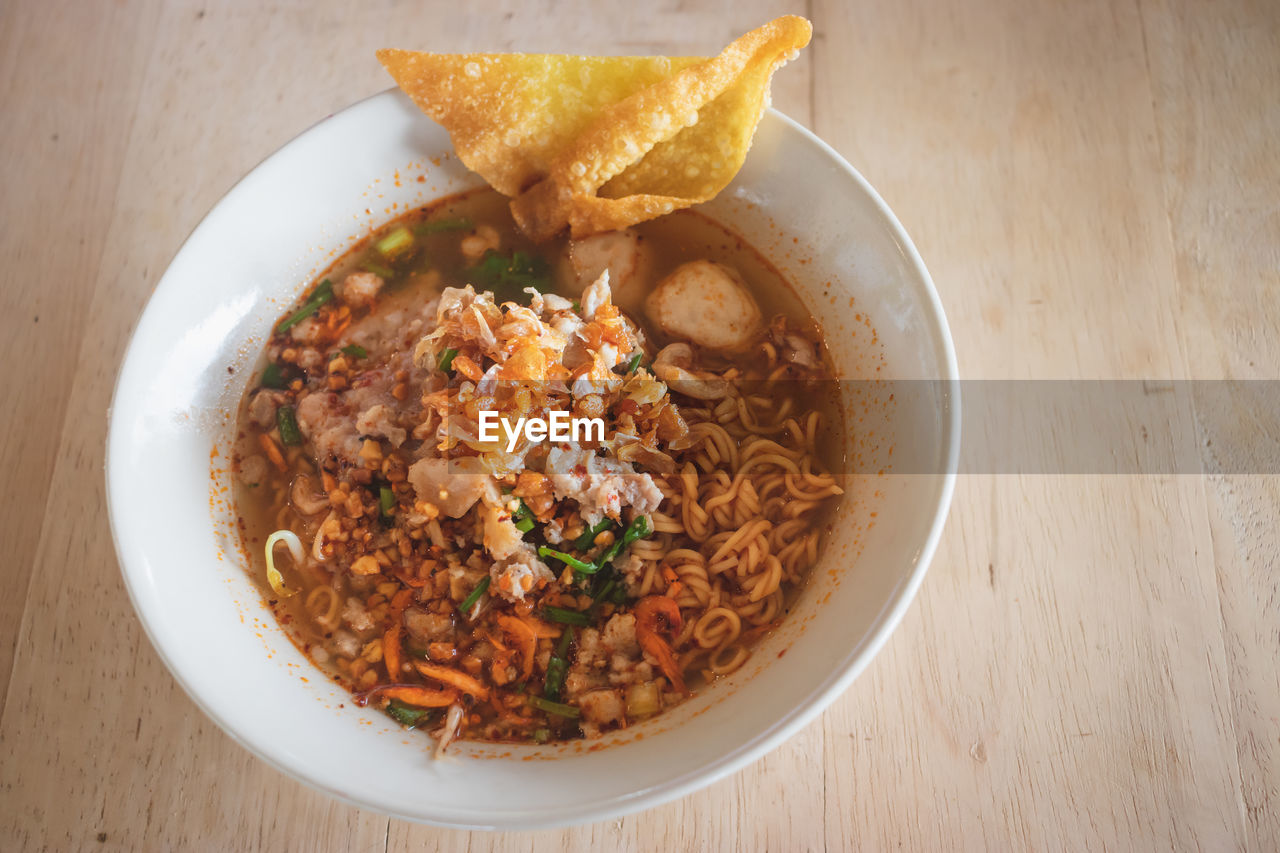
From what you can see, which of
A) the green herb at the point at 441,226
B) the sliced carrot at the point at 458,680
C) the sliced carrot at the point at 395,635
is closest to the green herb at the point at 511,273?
the green herb at the point at 441,226

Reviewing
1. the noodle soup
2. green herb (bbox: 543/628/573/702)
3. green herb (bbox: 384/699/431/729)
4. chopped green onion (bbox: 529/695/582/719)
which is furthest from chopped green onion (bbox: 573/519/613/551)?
green herb (bbox: 384/699/431/729)

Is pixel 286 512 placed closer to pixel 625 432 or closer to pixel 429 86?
pixel 625 432

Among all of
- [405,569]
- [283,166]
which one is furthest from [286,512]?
[283,166]

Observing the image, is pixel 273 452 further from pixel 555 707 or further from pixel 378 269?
pixel 555 707

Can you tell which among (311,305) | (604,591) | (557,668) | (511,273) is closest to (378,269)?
(311,305)

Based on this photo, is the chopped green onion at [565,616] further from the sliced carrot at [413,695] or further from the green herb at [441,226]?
the green herb at [441,226]

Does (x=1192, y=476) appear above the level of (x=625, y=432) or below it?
below

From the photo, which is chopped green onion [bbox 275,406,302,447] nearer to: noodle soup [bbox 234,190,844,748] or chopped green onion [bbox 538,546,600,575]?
noodle soup [bbox 234,190,844,748]
